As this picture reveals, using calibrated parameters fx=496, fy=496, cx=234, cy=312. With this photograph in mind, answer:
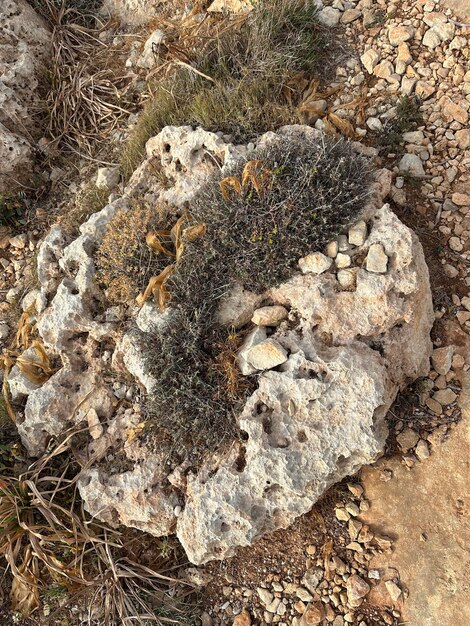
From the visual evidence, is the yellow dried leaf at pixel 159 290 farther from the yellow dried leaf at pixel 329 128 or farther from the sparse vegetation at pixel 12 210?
the sparse vegetation at pixel 12 210

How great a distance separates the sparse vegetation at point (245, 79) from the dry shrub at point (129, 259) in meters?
1.09

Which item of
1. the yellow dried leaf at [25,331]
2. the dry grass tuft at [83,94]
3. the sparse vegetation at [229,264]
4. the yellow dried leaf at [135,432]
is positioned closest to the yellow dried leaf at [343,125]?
the sparse vegetation at [229,264]

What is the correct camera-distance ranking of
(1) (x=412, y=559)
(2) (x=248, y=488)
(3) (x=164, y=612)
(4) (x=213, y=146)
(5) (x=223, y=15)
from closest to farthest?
1. (2) (x=248, y=488)
2. (1) (x=412, y=559)
3. (3) (x=164, y=612)
4. (4) (x=213, y=146)
5. (5) (x=223, y=15)

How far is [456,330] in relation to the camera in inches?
147

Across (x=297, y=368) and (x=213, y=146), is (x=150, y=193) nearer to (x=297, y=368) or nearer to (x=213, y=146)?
(x=213, y=146)

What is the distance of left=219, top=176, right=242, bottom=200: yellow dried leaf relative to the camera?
3.51 meters

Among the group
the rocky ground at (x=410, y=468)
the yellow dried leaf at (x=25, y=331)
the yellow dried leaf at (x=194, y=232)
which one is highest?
the yellow dried leaf at (x=194, y=232)

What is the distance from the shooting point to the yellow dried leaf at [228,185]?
351 centimetres

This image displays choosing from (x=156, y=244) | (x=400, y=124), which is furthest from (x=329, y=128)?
(x=156, y=244)

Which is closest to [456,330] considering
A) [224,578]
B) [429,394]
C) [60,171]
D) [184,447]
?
[429,394]

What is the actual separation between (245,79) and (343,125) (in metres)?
1.07

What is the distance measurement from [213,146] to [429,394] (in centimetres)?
257

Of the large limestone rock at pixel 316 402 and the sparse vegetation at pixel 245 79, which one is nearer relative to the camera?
the large limestone rock at pixel 316 402

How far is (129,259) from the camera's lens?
12.4 feet
